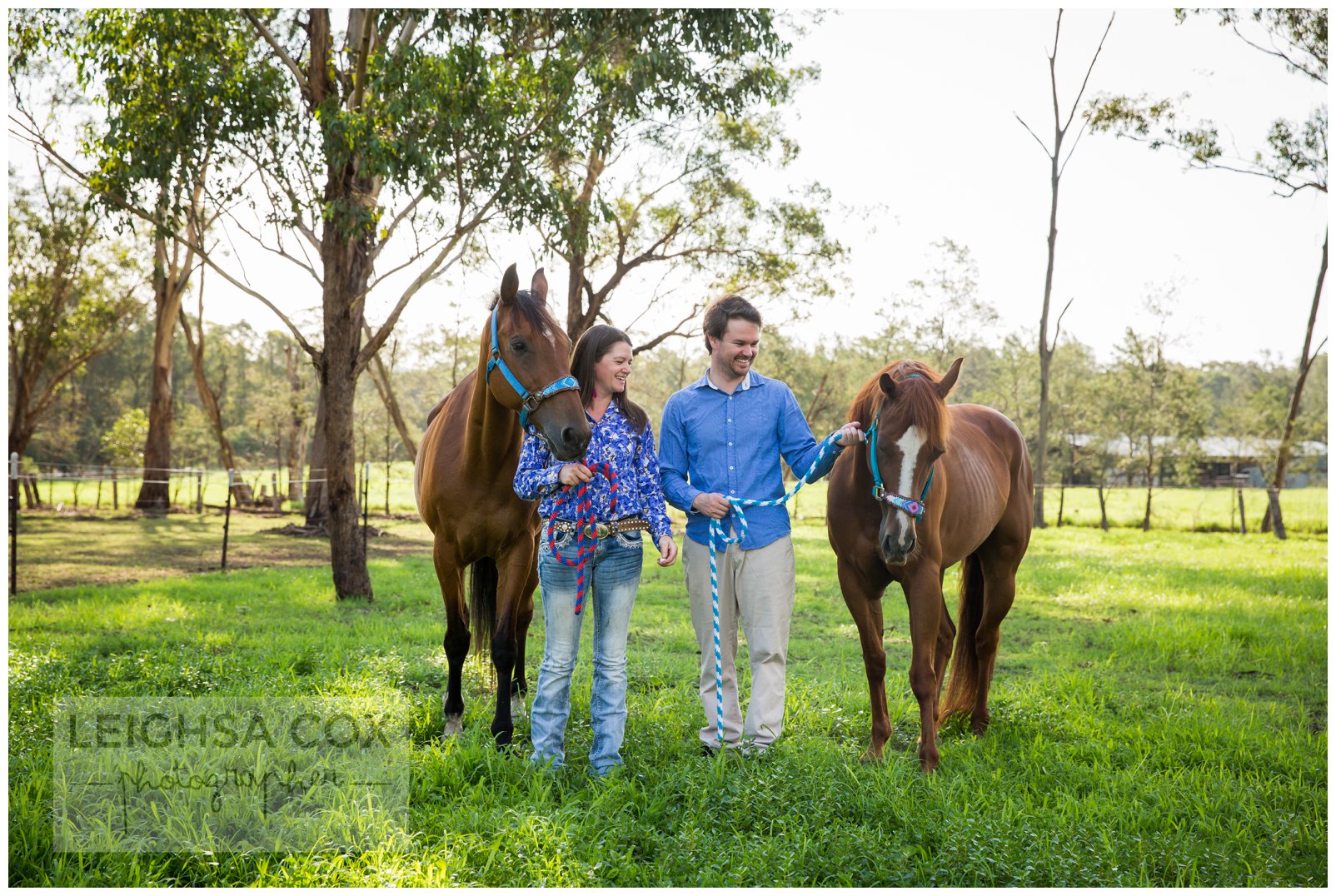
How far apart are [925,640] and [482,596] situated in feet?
7.91

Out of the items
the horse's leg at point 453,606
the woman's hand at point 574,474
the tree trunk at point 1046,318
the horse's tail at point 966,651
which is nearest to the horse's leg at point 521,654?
the horse's leg at point 453,606

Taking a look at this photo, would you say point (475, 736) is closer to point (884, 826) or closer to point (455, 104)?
point (884, 826)

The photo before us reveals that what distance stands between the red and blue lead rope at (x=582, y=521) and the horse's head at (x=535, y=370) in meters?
0.19

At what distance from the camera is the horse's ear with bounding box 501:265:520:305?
10.6 feet

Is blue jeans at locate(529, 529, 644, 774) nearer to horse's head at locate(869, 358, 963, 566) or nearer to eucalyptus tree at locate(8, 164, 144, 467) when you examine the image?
horse's head at locate(869, 358, 963, 566)

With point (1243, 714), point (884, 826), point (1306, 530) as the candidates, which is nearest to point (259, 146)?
point (884, 826)

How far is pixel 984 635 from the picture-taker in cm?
423

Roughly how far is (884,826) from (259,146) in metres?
8.08

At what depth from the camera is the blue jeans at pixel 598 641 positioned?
10.5ft

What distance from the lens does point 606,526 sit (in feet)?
10.3

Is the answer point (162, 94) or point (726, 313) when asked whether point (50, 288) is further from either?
point (726, 313)

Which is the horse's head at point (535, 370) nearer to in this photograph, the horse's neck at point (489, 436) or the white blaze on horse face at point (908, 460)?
the horse's neck at point (489, 436)

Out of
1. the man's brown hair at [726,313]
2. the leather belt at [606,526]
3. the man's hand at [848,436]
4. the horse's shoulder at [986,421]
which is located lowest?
the leather belt at [606,526]

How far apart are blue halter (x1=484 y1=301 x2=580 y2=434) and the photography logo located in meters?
1.45
